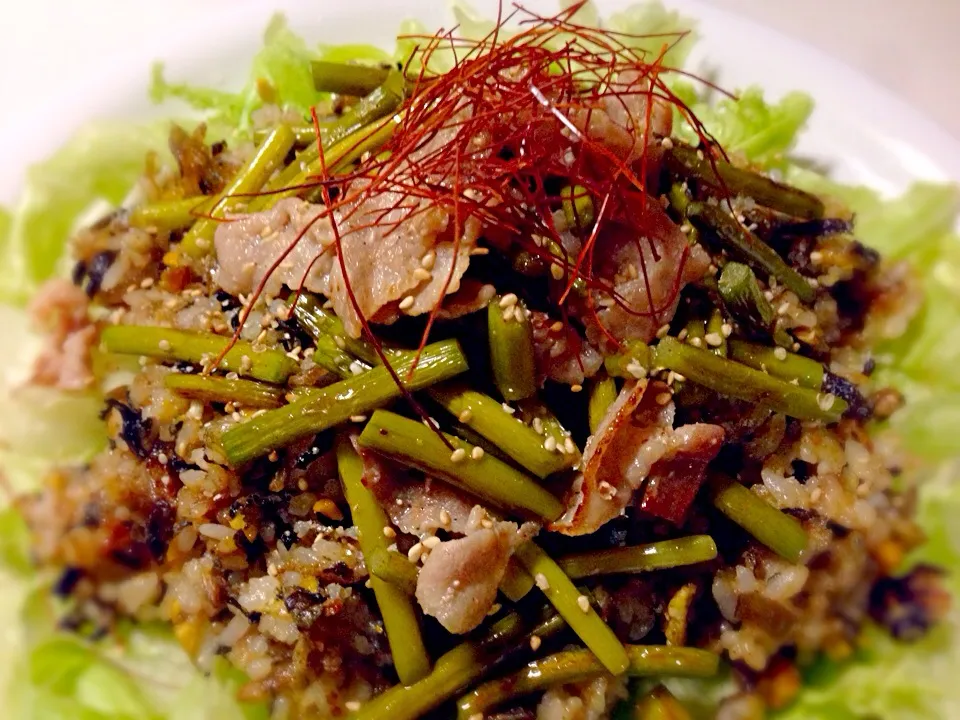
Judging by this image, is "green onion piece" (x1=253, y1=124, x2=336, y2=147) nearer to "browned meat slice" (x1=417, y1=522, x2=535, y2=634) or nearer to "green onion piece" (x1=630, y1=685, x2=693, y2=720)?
"browned meat slice" (x1=417, y1=522, x2=535, y2=634)

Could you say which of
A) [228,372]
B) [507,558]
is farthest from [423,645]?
[228,372]

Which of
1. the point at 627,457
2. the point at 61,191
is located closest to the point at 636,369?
the point at 627,457

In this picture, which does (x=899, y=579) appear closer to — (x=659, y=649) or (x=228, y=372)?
(x=659, y=649)

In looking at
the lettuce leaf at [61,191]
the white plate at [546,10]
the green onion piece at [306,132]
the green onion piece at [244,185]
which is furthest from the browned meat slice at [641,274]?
the lettuce leaf at [61,191]

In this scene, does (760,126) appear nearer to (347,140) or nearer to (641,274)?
(641,274)

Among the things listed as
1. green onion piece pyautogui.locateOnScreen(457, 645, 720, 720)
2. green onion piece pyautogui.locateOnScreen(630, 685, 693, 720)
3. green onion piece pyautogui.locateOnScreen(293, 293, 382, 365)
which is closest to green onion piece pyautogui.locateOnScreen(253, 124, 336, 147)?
green onion piece pyautogui.locateOnScreen(293, 293, 382, 365)

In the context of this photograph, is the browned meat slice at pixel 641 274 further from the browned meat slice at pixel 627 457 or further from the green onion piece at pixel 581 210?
the browned meat slice at pixel 627 457
